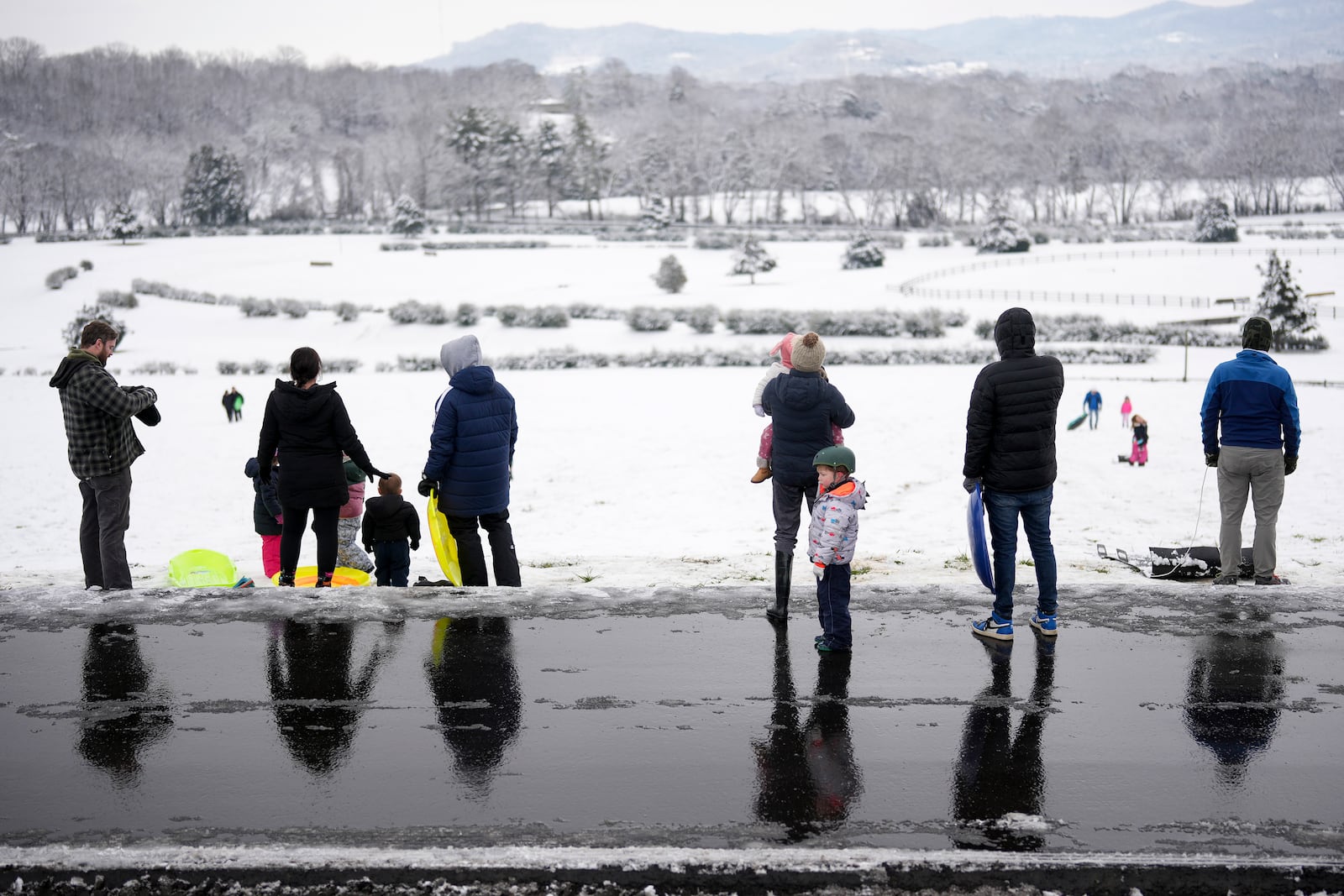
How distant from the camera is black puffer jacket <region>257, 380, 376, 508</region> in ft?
22.1

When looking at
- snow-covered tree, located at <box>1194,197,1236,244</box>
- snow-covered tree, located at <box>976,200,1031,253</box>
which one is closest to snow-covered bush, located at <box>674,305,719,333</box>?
snow-covered tree, located at <box>976,200,1031,253</box>

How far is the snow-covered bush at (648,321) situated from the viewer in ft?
Answer: 131

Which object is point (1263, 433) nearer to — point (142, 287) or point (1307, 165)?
point (142, 287)

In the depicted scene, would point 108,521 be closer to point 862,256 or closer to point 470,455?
point 470,455

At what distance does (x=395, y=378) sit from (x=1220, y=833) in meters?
27.2

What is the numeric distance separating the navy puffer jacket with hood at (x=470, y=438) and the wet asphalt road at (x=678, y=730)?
2.30ft

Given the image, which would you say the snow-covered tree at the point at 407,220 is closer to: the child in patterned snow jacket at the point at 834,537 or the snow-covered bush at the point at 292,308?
the snow-covered bush at the point at 292,308

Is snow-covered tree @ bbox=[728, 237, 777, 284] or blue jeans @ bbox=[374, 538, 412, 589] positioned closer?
blue jeans @ bbox=[374, 538, 412, 589]

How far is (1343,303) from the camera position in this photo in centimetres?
4403

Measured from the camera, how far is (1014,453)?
5730 mm

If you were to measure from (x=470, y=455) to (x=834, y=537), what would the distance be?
234 cm

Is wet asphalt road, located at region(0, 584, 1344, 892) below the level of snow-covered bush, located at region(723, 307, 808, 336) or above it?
below

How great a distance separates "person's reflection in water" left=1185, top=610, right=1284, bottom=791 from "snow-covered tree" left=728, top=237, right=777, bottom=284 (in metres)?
51.0

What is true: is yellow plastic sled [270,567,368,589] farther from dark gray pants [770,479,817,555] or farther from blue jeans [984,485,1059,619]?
blue jeans [984,485,1059,619]
